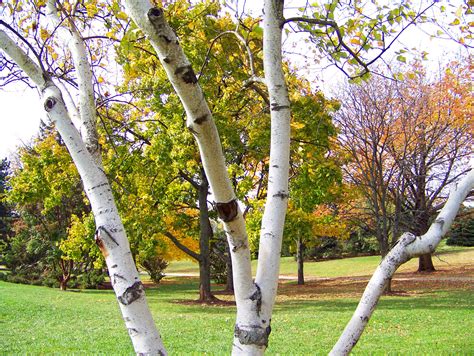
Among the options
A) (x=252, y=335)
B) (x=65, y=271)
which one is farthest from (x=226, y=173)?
(x=65, y=271)

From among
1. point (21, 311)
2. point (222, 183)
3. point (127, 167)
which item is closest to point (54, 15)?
point (222, 183)

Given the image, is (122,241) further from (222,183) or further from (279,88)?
(279,88)

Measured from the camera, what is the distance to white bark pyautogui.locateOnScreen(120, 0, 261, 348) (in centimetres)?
163

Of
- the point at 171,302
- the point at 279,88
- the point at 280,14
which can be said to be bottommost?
the point at 171,302

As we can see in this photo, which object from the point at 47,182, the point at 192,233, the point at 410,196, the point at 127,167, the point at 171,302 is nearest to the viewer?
the point at 127,167

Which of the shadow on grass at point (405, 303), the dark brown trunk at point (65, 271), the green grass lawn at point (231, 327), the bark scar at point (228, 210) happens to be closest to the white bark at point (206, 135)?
the bark scar at point (228, 210)

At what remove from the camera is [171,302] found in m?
17.1

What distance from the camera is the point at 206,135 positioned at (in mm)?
1783

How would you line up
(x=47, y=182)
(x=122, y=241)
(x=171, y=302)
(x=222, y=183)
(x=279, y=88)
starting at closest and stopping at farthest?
(x=222, y=183), (x=122, y=241), (x=279, y=88), (x=47, y=182), (x=171, y=302)

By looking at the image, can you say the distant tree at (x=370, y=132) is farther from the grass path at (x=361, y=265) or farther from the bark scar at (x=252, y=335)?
the bark scar at (x=252, y=335)

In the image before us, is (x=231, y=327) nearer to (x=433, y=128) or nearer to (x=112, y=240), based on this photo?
(x=112, y=240)

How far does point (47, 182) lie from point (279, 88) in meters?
13.5

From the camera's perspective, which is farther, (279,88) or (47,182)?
(47,182)

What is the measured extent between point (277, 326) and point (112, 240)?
29.2 ft
